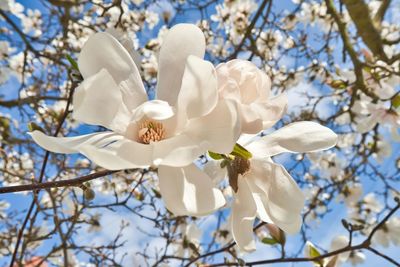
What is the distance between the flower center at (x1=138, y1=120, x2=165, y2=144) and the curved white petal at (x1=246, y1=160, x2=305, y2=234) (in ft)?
0.37

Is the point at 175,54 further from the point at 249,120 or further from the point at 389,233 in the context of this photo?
the point at 389,233

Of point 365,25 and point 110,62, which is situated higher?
point 365,25

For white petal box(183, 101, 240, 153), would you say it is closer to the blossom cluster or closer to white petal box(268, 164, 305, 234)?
the blossom cluster

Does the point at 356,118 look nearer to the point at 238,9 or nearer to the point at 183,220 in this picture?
the point at 183,220

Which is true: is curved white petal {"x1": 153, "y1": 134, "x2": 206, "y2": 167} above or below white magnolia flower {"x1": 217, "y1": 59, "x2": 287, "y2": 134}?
below

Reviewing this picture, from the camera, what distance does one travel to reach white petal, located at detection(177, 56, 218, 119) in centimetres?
34

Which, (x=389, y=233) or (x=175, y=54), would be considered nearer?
(x=175, y=54)

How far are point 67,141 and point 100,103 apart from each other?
0.05 metres

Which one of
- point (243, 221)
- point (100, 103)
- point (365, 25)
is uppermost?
point (365, 25)

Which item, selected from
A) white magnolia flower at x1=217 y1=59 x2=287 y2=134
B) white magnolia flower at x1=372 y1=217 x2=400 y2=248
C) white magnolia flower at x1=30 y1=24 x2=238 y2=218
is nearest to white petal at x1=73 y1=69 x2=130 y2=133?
white magnolia flower at x1=30 y1=24 x2=238 y2=218

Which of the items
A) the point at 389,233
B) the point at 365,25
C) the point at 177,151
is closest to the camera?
the point at 177,151

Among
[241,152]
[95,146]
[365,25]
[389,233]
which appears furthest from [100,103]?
[365,25]

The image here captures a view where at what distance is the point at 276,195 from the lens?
42 cm

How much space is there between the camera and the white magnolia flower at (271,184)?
41cm
